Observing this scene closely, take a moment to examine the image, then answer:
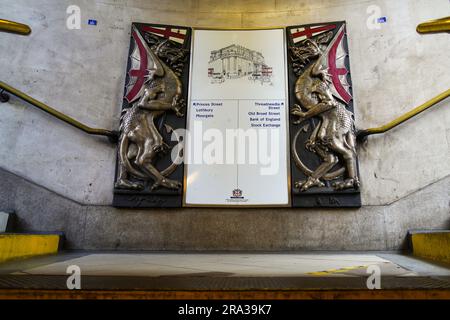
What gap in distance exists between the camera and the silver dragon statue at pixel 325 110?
2.59 meters

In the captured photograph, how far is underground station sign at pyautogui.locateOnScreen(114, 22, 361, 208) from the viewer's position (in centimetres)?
261

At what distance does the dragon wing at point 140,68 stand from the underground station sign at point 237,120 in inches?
0.5

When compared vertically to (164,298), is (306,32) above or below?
above

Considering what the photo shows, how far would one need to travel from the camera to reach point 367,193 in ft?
8.52

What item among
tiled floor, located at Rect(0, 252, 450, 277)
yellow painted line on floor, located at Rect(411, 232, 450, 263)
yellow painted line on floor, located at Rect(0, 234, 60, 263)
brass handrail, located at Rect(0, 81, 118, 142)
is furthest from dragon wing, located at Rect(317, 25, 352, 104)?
yellow painted line on floor, located at Rect(0, 234, 60, 263)

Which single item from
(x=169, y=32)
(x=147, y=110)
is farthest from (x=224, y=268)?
(x=169, y=32)

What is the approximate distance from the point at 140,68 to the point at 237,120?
4.16 feet

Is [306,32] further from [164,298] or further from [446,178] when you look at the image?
[164,298]

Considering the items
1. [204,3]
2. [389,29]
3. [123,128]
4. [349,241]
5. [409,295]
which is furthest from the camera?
[204,3]

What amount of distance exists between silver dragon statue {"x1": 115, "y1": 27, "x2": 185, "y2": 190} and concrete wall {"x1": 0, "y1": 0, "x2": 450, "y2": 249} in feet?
0.64

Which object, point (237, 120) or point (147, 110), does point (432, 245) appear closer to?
point (237, 120)

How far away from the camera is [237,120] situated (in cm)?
282

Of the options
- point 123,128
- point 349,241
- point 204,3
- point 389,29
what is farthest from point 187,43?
point 349,241
